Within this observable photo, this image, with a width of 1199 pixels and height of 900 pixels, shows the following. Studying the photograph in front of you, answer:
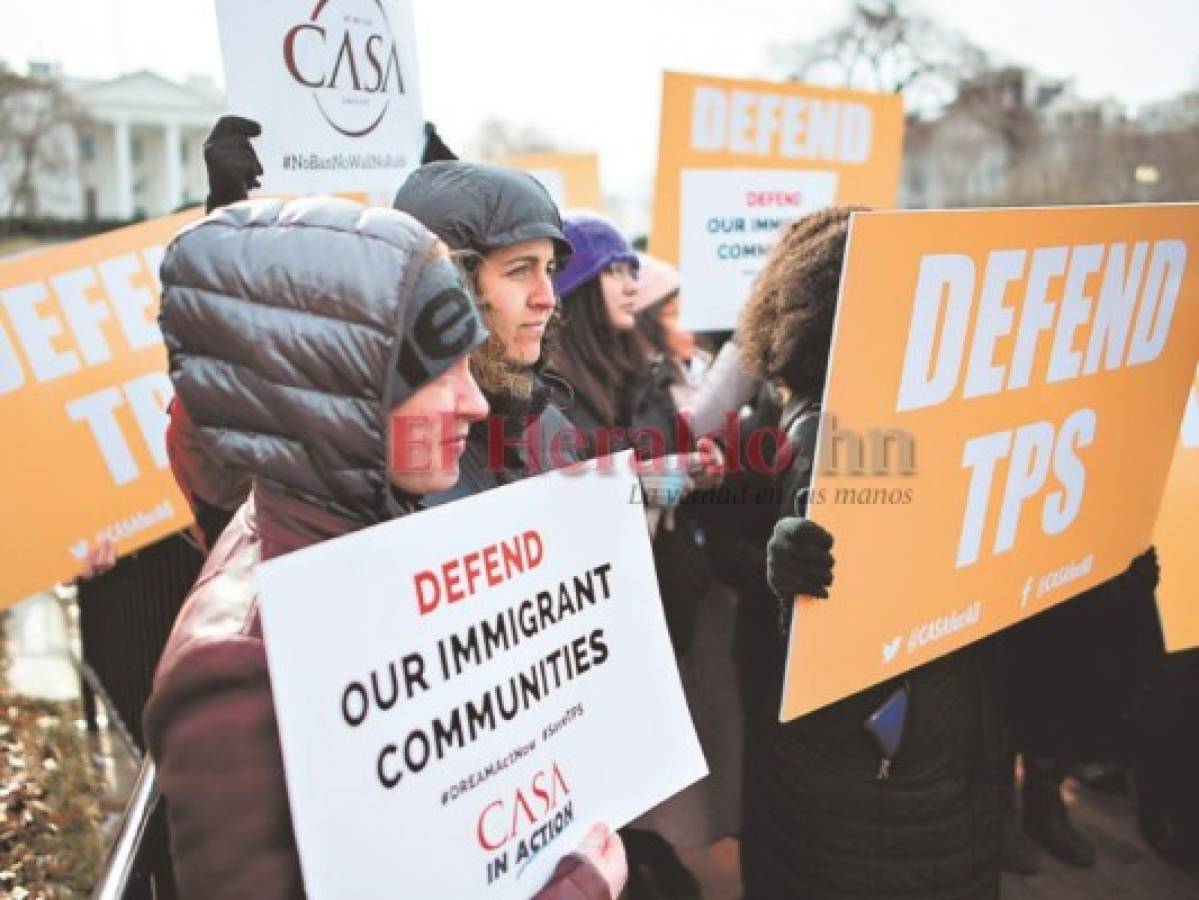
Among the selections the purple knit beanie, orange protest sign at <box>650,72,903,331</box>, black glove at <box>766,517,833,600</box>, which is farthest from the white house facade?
black glove at <box>766,517,833,600</box>

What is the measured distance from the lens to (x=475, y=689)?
3.78 feet

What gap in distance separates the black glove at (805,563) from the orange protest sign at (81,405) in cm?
215

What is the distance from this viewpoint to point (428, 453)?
1150mm

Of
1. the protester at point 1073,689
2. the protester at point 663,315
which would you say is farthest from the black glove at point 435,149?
the protester at point 1073,689

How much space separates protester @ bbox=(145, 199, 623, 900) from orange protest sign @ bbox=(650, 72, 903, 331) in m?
2.70

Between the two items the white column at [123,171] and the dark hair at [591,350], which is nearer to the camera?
the dark hair at [591,350]

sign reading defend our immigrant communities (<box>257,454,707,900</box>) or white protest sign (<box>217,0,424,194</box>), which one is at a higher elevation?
white protest sign (<box>217,0,424,194</box>)

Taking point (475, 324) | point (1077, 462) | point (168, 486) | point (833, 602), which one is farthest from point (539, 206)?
point (168, 486)

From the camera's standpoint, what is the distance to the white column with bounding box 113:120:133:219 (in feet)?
150

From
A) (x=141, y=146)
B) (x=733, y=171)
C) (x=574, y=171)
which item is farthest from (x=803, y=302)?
(x=141, y=146)

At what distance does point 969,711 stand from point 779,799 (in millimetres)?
423

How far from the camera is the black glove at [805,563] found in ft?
5.17

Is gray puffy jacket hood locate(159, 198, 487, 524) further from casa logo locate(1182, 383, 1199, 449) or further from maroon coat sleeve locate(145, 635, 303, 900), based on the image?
casa logo locate(1182, 383, 1199, 449)

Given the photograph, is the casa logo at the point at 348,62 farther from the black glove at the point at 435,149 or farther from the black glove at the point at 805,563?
the black glove at the point at 805,563
